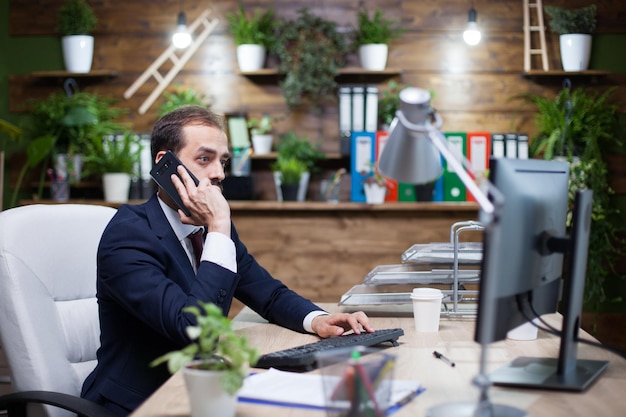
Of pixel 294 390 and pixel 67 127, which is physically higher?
pixel 67 127

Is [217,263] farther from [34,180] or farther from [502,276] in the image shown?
[34,180]

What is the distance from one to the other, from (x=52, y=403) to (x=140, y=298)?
26cm

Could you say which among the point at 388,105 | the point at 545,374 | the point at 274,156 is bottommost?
the point at 545,374

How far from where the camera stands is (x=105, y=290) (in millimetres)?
1699

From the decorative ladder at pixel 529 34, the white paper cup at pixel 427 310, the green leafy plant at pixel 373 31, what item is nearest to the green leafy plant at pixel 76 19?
the green leafy plant at pixel 373 31

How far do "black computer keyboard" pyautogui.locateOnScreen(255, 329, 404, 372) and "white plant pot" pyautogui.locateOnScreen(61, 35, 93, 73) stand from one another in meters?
3.03

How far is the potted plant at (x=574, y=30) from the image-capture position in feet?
13.3

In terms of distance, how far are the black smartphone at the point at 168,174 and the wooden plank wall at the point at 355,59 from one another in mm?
2455

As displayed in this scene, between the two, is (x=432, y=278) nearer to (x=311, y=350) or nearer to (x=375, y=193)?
(x=311, y=350)

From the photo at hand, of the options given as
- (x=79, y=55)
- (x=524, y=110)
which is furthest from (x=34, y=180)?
(x=524, y=110)

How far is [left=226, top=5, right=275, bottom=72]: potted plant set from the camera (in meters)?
4.11

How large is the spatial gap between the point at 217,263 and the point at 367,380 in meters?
0.67

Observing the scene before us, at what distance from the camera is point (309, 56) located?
4.08m

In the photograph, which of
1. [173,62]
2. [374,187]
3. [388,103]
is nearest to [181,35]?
[173,62]
